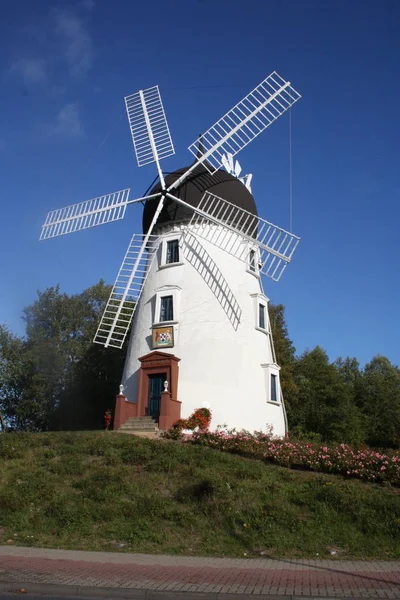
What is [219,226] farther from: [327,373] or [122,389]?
[327,373]

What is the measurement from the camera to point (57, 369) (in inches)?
1209

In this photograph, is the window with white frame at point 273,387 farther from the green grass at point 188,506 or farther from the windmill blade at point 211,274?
the green grass at point 188,506

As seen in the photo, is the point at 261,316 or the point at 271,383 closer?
the point at 271,383

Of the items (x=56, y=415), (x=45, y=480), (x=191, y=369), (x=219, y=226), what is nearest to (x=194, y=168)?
(x=219, y=226)

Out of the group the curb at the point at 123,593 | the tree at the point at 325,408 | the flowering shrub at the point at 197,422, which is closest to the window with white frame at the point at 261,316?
the flowering shrub at the point at 197,422

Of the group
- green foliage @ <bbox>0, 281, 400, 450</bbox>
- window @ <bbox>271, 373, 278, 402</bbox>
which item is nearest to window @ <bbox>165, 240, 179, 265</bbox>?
window @ <bbox>271, 373, 278, 402</bbox>

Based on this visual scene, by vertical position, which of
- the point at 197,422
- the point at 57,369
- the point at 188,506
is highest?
the point at 57,369

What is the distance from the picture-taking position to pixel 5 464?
14422 millimetres

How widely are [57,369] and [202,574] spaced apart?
2429 centimetres

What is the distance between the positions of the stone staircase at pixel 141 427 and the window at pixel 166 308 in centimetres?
428

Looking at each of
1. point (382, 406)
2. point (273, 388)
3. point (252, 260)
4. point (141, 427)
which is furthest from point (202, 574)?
point (382, 406)

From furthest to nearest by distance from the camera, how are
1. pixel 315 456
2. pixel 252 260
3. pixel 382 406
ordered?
pixel 382 406 < pixel 252 260 < pixel 315 456

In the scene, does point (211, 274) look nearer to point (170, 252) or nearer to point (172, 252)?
point (172, 252)

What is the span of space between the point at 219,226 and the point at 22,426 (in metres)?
18.0
